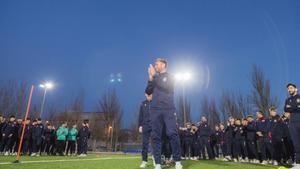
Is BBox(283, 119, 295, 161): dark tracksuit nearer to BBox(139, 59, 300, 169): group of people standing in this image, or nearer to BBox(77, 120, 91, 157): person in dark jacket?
BBox(139, 59, 300, 169): group of people standing

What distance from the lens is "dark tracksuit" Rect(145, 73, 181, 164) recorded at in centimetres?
490

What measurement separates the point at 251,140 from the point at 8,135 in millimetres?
13776

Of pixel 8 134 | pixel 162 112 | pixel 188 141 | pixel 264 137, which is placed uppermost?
pixel 162 112

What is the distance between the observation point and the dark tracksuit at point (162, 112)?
16.1ft

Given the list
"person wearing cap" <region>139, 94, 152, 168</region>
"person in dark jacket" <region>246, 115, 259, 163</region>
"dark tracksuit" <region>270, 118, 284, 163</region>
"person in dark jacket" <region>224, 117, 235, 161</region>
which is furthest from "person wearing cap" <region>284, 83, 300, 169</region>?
"person in dark jacket" <region>224, 117, 235, 161</region>

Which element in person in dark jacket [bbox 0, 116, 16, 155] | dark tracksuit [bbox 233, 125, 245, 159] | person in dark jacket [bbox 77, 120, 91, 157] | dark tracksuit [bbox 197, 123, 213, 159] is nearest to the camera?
dark tracksuit [bbox 233, 125, 245, 159]

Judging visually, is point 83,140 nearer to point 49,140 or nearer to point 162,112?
point 49,140

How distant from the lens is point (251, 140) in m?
11.2

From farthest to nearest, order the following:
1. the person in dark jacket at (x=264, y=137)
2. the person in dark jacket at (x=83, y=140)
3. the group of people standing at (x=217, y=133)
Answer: the person in dark jacket at (x=83, y=140) → the person in dark jacket at (x=264, y=137) → the group of people standing at (x=217, y=133)

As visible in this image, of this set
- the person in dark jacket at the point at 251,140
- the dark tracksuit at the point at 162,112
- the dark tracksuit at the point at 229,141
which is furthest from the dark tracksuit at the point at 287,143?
the dark tracksuit at the point at 162,112

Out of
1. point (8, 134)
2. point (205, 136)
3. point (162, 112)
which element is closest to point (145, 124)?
point (162, 112)

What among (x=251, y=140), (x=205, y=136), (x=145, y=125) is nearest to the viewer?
(x=145, y=125)

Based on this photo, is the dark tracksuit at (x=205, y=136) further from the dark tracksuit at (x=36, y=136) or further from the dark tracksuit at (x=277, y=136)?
the dark tracksuit at (x=36, y=136)

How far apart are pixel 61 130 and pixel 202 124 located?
30.3 ft
